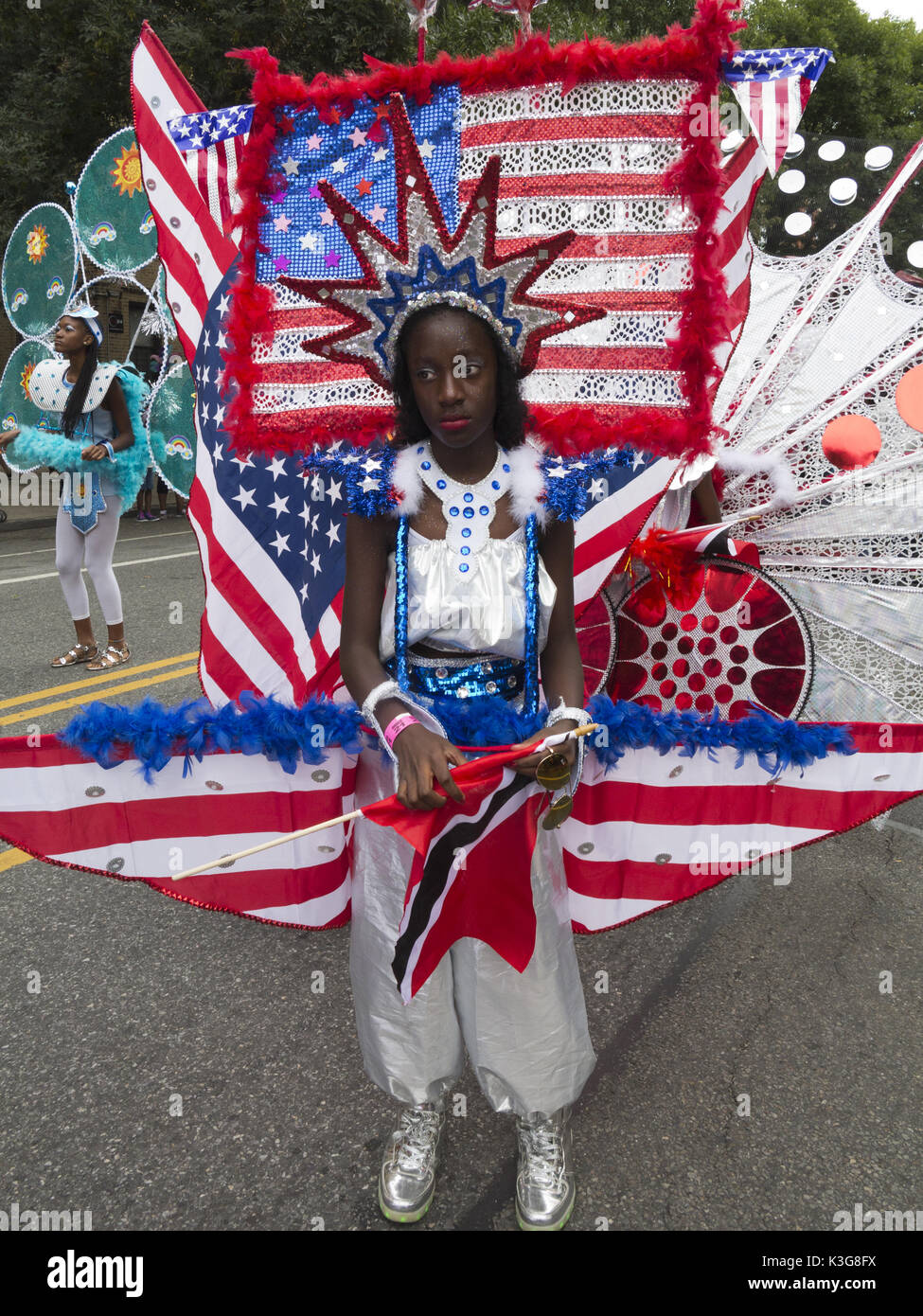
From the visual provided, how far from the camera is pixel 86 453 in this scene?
5633 mm

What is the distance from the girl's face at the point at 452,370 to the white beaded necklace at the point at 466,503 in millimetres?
116

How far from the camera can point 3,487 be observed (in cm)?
1517

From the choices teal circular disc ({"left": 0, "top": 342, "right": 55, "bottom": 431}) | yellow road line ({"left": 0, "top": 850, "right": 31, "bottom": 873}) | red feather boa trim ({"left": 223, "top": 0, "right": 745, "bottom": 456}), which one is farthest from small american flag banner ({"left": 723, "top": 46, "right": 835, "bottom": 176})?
teal circular disc ({"left": 0, "top": 342, "right": 55, "bottom": 431})

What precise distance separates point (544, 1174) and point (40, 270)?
932 centimetres

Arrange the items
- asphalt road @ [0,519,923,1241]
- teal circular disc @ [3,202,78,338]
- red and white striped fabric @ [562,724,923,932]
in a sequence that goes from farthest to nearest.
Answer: teal circular disc @ [3,202,78,338] → red and white striped fabric @ [562,724,923,932] → asphalt road @ [0,519,923,1241]

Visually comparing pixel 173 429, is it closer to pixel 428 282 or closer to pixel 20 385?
pixel 20 385

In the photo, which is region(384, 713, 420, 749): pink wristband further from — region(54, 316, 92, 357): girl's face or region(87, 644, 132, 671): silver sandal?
region(54, 316, 92, 357): girl's face

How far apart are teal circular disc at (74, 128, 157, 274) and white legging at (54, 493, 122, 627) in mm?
2856

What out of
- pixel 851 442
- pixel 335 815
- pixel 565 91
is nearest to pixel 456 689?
pixel 335 815

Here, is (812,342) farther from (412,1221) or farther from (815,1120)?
(412,1221)

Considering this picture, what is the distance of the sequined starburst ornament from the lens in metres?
1.83

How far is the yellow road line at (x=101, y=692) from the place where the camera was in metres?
4.96

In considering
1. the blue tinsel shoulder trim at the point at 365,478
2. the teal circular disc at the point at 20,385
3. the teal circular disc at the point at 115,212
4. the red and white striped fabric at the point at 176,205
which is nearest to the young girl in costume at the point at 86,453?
the teal circular disc at the point at 115,212

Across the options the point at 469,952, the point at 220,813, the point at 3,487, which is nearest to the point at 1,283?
the point at 3,487
